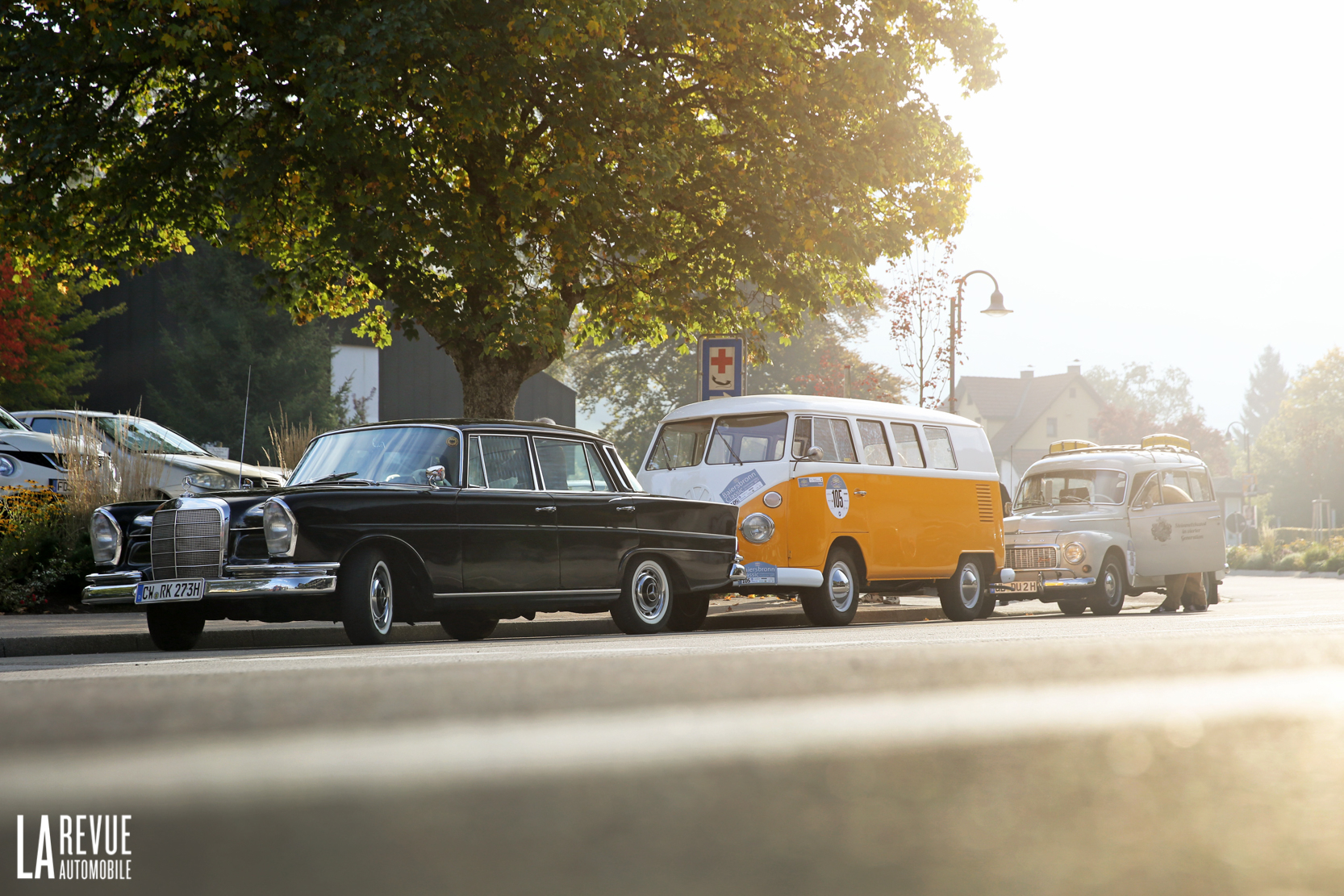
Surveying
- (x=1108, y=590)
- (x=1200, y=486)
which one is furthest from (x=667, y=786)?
(x=1200, y=486)

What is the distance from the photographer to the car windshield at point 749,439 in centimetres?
1390

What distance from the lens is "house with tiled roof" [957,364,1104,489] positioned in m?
89.8

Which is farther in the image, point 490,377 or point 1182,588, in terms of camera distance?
point 1182,588

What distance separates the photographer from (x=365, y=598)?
30.6ft

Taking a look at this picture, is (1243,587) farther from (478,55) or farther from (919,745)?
(919,745)

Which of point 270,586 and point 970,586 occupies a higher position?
point 270,586

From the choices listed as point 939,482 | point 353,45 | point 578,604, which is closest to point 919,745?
point 578,604

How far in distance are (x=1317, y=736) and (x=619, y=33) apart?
14.2 m

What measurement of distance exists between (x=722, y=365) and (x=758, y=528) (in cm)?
347

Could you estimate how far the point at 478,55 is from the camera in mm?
14312

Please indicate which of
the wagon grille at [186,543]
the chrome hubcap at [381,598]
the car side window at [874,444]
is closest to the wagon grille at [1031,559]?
the car side window at [874,444]

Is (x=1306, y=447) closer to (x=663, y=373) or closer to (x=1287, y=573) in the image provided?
(x=1287, y=573)

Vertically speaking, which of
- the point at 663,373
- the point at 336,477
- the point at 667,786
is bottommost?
the point at 667,786

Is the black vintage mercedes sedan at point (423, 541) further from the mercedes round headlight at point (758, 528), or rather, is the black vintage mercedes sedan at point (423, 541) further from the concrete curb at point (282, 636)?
the mercedes round headlight at point (758, 528)
